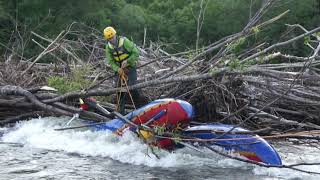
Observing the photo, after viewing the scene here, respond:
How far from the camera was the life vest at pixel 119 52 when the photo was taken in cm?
1078

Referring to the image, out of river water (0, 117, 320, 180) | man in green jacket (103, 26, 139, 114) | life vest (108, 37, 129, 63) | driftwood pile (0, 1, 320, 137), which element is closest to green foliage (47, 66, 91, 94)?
driftwood pile (0, 1, 320, 137)

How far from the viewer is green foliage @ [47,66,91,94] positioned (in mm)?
11383

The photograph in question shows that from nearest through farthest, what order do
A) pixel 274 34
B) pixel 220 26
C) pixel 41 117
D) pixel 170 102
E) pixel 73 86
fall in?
pixel 170 102
pixel 73 86
pixel 41 117
pixel 274 34
pixel 220 26

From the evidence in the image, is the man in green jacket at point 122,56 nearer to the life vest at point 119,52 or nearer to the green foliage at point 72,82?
the life vest at point 119,52

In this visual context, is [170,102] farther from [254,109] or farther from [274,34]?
[274,34]

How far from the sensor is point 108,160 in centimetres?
973

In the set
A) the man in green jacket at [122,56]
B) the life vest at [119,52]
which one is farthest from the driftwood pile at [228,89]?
the life vest at [119,52]

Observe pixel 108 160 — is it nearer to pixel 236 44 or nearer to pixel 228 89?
pixel 228 89

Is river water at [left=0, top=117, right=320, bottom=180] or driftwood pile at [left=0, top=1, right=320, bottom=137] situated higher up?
driftwood pile at [left=0, top=1, right=320, bottom=137]

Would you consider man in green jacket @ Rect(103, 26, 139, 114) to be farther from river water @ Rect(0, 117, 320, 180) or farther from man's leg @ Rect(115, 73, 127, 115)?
river water @ Rect(0, 117, 320, 180)

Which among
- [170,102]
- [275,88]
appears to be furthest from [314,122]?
[170,102]

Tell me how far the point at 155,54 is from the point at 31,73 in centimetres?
315

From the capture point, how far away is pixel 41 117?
41.1 feet

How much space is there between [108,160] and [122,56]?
214 cm
